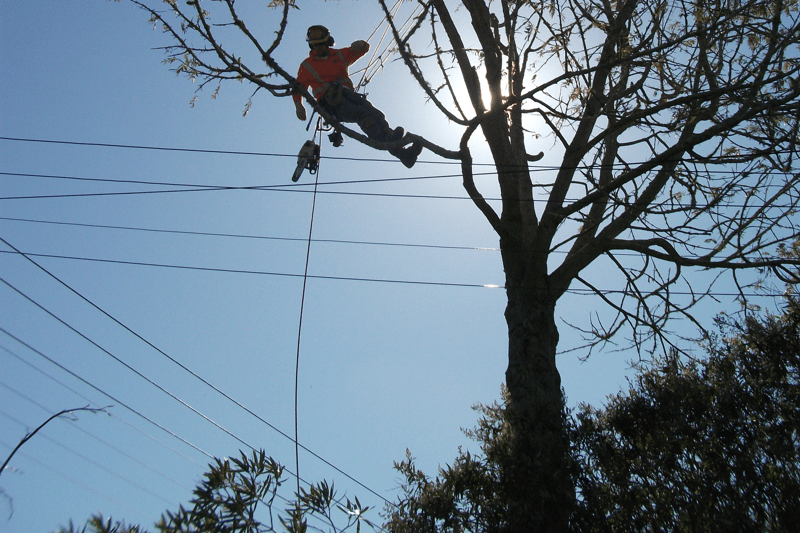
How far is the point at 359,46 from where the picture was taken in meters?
6.02

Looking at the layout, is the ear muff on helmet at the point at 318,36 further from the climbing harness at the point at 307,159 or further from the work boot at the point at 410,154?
the work boot at the point at 410,154

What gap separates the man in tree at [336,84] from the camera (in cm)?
580

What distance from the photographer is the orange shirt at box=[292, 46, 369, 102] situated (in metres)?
6.04

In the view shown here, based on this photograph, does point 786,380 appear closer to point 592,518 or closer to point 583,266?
point 592,518

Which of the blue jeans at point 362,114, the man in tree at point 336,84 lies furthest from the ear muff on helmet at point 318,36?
the blue jeans at point 362,114

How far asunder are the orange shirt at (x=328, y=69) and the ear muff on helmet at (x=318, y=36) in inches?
3.2

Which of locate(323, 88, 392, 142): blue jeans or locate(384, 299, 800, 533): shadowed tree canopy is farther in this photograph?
locate(323, 88, 392, 142): blue jeans

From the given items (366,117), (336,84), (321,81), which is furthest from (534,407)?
(321,81)

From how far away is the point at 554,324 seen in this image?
16.8 feet

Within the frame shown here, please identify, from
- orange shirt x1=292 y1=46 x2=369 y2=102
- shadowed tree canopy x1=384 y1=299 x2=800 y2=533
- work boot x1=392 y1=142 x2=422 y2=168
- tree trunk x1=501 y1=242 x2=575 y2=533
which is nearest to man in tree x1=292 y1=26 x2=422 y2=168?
orange shirt x1=292 y1=46 x2=369 y2=102

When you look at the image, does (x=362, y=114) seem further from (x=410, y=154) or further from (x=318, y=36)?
(x=318, y=36)

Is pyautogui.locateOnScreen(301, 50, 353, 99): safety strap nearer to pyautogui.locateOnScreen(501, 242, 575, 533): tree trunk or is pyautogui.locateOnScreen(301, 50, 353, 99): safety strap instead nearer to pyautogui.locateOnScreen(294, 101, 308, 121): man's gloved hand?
pyautogui.locateOnScreen(294, 101, 308, 121): man's gloved hand

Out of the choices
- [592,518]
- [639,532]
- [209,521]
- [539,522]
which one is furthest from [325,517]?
[639,532]

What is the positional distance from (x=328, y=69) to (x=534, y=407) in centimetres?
Result: 390
